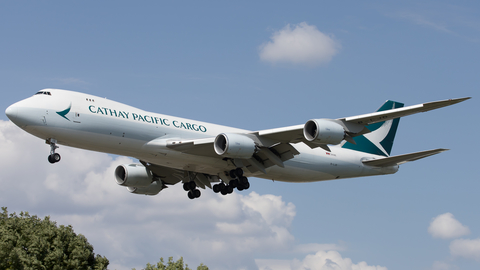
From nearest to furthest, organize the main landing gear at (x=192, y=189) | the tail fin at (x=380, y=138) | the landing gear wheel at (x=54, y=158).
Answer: the landing gear wheel at (x=54, y=158)
the main landing gear at (x=192, y=189)
the tail fin at (x=380, y=138)

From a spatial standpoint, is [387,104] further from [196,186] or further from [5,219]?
[5,219]

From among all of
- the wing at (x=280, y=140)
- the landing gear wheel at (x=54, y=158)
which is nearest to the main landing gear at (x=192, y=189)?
the wing at (x=280, y=140)

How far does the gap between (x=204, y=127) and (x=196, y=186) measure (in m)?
6.06

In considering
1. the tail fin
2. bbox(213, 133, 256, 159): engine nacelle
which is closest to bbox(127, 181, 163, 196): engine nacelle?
bbox(213, 133, 256, 159): engine nacelle

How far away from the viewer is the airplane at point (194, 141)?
92.6ft

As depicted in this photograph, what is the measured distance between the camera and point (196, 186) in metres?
37.7

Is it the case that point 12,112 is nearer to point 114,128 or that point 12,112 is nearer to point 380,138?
point 114,128

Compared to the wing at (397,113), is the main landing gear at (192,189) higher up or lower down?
lower down

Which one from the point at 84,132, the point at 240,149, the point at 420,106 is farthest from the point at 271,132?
the point at 84,132

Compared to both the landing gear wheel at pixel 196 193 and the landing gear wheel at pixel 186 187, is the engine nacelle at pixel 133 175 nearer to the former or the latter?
the landing gear wheel at pixel 186 187

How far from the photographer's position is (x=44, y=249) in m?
38.6

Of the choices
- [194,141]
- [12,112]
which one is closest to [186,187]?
[194,141]

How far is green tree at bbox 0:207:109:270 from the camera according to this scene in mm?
37938

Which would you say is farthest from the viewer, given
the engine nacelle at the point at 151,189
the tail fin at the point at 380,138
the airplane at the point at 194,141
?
the tail fin at the point at 380,138
